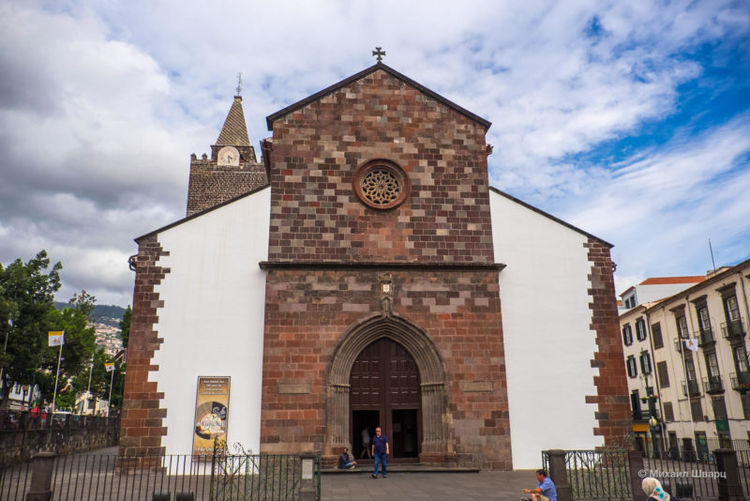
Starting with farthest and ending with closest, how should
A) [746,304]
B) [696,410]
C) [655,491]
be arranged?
[696,410], [746,304], [655,491]

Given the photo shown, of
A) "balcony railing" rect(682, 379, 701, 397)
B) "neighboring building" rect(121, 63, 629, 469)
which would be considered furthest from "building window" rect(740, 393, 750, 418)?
"neighboring building" rect(121, 63, 629, 469)

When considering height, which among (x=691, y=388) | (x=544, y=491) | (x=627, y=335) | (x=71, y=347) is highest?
(x=627, y=335)

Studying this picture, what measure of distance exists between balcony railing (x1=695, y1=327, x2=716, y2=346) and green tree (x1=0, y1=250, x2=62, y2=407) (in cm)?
3337

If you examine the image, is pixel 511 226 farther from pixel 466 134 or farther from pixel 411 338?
pixel 411 338

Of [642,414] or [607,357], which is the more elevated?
[607,357]

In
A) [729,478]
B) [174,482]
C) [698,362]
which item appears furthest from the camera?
[698,362]

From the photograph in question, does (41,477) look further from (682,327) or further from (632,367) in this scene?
(632,367)

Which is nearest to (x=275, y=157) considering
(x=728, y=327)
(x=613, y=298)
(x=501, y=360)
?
(x=501, y=360)

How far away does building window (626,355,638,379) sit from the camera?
125 ft

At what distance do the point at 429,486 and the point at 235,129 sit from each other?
4072 cm

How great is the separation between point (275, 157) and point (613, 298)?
1095cm

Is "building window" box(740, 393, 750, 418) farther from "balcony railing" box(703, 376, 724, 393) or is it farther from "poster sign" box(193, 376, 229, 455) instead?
"poster sign" box(193, 376, 229, 455)

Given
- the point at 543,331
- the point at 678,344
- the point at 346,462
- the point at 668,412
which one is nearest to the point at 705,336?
the point at 678,344

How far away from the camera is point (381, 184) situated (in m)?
17.5
